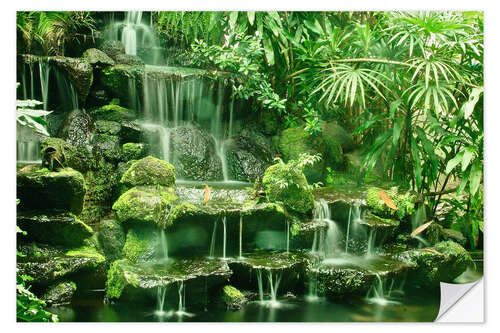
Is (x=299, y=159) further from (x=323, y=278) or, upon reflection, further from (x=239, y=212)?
(x=323, y=278)

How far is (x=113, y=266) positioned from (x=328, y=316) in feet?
5.19

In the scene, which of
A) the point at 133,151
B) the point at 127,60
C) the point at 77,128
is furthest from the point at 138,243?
the point at 127,60

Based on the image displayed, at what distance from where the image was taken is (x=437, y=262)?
3322 millimetres

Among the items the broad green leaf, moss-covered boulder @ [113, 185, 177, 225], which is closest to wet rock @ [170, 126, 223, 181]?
moss-covered boulder @ [113, 185, 177, 225]

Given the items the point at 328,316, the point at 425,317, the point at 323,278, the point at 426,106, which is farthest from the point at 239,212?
the point at 426,106

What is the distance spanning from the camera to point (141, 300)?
280 centimetres

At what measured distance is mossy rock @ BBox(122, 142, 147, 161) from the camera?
3826 millimetres

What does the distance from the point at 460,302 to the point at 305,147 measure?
1.68 metres

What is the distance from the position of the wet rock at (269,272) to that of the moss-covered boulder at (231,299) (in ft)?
0.31

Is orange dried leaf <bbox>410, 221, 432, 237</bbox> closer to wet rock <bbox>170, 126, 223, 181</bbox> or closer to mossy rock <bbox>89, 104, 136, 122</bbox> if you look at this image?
wet rock <bbox>170, 126, 223, 181</bbox>

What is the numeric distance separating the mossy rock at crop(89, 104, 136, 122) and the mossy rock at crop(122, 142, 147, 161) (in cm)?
27

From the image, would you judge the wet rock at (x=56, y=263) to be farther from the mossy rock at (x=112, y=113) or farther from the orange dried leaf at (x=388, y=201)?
the orange dried leaf at (x=388, y=201)

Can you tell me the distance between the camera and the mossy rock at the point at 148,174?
135 inches
